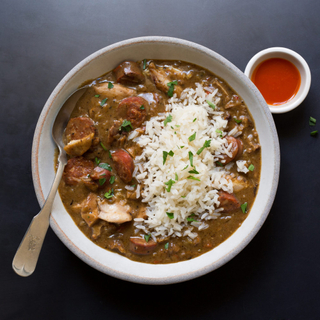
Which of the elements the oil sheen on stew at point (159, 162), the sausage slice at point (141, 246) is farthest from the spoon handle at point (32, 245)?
the sausage slice at point (141, 246)

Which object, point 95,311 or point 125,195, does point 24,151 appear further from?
point 95,311

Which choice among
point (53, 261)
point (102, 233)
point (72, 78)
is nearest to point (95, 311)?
point (53, 261)

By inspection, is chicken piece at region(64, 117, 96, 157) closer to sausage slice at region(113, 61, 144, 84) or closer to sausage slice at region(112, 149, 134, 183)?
sausage slice at region(112, 149, 134, 183)

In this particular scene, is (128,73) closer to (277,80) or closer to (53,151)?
(53,151)

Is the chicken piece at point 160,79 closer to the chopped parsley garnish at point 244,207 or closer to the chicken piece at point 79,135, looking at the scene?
the chicken piece at point 79,135

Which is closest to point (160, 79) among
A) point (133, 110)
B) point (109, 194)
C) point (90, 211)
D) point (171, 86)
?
point (171, 86)
